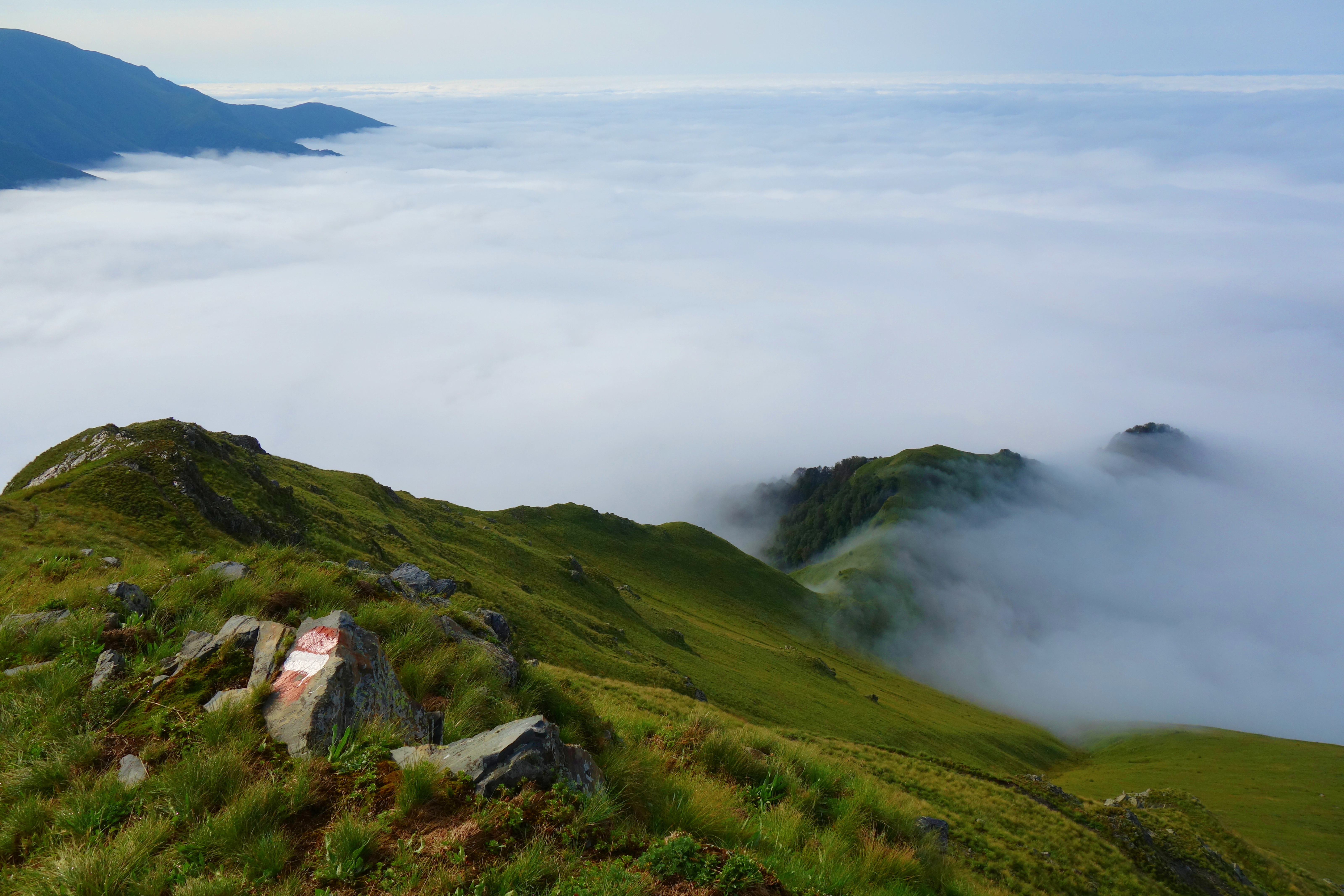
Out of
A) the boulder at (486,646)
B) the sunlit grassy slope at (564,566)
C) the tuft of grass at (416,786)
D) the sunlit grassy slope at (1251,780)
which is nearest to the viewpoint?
the tuft of grass at (416,786)

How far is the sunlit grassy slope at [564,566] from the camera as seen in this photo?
28.5 metres

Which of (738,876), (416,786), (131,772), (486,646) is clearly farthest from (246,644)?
(738,876)

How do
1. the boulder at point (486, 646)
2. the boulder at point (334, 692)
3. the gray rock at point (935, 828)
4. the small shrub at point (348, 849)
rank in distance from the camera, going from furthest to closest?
the gray rock at point (935, 828) → the boulder at point (486, 646) → the boulder at point (334, 692) → the small shrub at point (348, 849)

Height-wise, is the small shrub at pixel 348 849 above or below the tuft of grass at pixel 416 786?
below

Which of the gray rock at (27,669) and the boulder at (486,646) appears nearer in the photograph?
the gray rock at (27,669)

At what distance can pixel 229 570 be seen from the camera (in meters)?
12.3

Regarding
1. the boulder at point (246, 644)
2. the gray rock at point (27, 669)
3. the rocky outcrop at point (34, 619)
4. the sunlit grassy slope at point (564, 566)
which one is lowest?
the sunlit grassy slope at point (564, 566)

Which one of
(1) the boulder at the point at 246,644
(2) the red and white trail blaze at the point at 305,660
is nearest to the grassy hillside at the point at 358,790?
(1) the boulder at the point at 246,644

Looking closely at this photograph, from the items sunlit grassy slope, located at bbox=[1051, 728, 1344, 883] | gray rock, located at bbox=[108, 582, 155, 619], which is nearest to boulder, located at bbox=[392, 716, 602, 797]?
gray rock, located at bbox=[108, 582, 155, 619]

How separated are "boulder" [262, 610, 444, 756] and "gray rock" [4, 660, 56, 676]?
3104 mm

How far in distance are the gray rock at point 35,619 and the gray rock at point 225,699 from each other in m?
3.55

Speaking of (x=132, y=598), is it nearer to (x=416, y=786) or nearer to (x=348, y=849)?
(x=416, y=786)

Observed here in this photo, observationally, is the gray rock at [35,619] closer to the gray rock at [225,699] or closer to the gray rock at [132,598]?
the gray rock at [132,598]

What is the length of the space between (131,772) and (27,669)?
299 cm
